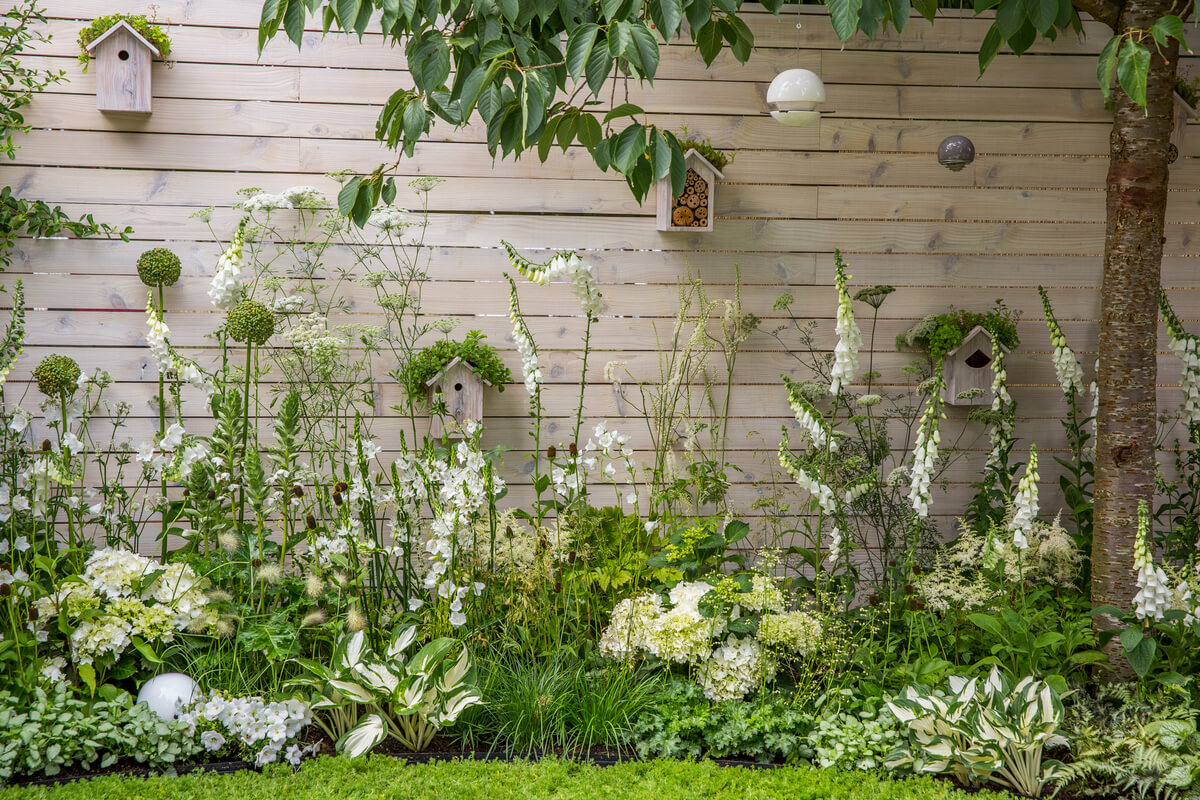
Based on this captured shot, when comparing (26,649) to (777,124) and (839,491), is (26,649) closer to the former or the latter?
(839,491)

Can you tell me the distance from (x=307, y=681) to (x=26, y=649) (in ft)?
2.92

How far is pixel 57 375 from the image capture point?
287 cm

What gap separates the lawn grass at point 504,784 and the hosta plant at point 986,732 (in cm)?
7

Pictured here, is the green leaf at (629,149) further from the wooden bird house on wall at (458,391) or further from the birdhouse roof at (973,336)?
the birdhouse roof at (973,336)

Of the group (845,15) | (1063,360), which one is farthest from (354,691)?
(1063,360)

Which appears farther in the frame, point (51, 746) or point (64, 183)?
point (64, 183)

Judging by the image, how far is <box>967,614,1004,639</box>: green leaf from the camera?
261 cm

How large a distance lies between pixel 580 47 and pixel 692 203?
4.84 feet

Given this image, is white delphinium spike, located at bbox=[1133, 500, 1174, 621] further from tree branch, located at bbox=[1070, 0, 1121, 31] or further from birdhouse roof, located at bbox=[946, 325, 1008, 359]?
tree branch, located at bbox=[1070, 0, 1121, 31]

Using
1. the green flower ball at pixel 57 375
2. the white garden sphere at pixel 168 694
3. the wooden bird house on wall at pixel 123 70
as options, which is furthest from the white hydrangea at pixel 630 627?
the wooden bird house on wall at pixel 123 70

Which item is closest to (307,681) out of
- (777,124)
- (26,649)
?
(26,649)

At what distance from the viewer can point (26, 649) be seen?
261cm

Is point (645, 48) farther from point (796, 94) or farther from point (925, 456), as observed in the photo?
point (925, 456)

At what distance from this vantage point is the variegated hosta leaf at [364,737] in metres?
2.42
